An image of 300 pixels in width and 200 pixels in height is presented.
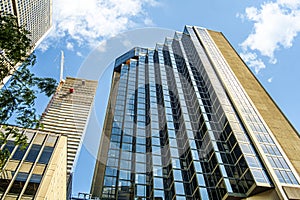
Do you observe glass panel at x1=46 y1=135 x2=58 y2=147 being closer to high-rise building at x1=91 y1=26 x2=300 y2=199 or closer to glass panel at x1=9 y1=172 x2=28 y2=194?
glass panel at x1=9 y1=172 x2=28 y2=194

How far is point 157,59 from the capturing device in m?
71.5

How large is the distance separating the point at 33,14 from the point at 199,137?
83.0 meters

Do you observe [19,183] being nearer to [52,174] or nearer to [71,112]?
[52,174]

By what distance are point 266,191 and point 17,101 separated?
26.0 m

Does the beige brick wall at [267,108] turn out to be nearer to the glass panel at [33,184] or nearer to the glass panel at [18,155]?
the glass panel at [33,184]

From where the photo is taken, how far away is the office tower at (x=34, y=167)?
61.9ft

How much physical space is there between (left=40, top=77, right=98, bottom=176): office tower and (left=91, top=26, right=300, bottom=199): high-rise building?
3980 centimetres

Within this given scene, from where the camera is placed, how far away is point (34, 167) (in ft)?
69.2

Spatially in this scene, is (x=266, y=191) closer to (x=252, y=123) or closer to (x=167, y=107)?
(x=252, y=123)

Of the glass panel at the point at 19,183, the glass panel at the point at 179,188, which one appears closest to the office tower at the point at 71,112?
the glass panel at the point at 179,188

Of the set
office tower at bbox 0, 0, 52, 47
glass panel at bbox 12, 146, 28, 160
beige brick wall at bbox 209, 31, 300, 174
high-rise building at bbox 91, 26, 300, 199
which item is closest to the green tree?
glass panel at bbox 12, 146, 28, 160

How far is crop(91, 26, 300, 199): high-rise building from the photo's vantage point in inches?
1207

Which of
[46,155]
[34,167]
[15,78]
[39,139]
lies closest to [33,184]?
[34,167]

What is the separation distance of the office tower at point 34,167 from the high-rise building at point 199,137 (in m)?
Result: 15.8
